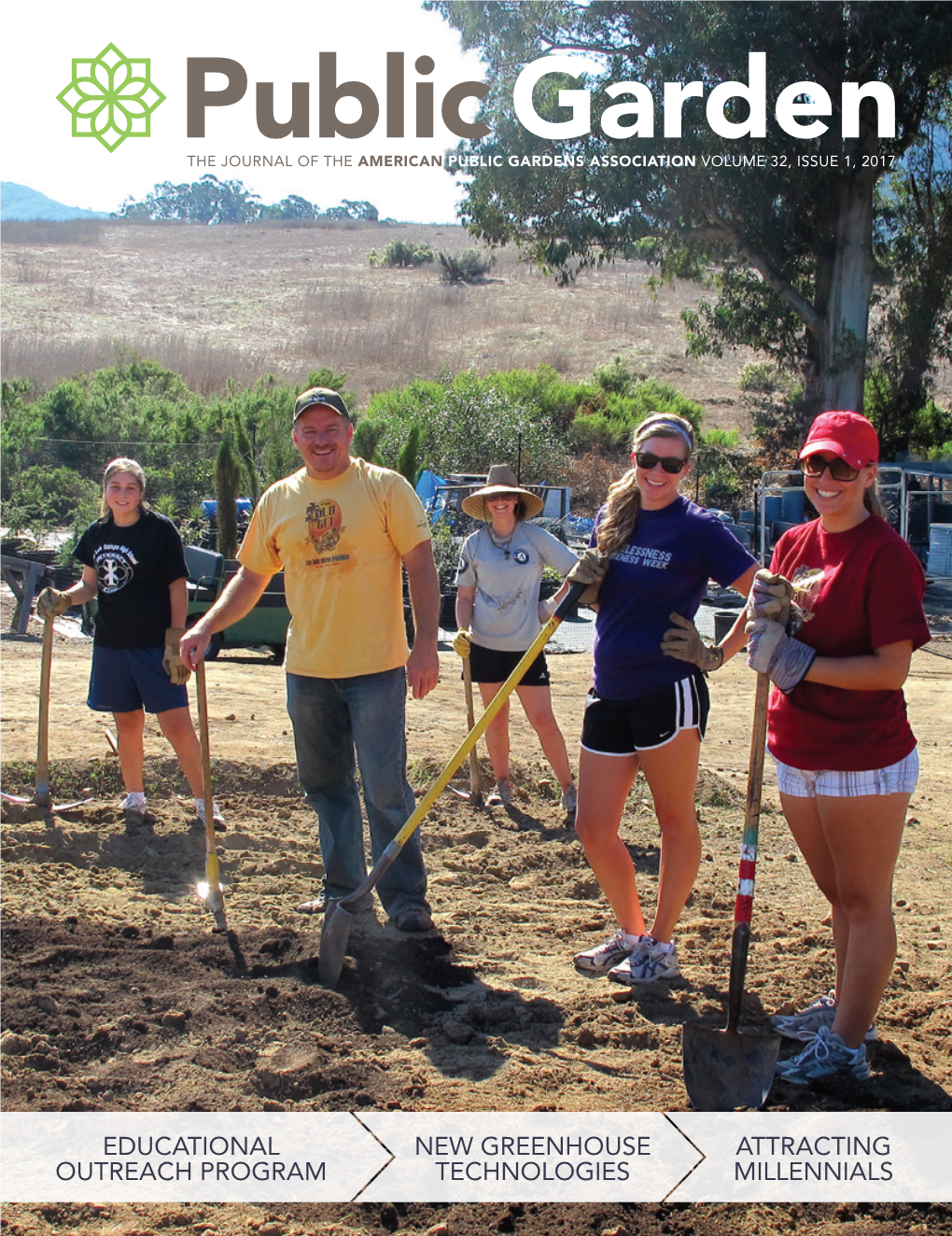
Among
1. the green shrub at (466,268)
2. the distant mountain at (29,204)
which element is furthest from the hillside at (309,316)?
the distant mountain at (29,204)

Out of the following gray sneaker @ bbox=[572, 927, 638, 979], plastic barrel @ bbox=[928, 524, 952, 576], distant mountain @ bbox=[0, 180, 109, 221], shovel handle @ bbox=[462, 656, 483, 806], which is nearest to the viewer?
gray sneaker @ bbox=[572, 927, 638, 979]

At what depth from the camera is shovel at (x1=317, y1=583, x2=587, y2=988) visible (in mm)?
4008

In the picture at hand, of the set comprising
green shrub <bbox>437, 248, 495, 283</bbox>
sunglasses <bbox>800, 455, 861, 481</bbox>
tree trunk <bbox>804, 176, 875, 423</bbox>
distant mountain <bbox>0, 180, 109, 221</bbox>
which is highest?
distant mountain <bbox>0, 180, 109, 221</bbox>

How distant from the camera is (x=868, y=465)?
332cm

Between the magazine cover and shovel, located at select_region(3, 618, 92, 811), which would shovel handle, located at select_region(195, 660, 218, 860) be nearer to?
the magazine cover

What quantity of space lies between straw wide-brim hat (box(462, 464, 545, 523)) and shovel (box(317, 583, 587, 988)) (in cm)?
201

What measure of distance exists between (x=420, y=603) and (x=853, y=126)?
20.6 metres

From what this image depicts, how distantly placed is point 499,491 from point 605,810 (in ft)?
8.28

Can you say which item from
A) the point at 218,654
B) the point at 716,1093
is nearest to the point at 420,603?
the point at 716,1093

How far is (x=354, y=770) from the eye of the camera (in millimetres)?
4504

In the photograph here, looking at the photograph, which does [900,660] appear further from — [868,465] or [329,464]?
[329,464]

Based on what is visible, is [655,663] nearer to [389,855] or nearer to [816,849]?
[816,849]

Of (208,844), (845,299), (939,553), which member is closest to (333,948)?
(208,844)

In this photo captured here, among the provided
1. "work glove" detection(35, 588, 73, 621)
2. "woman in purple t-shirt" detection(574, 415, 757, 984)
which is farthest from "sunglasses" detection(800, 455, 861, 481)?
"work glove" detection(35, 588, 73, 621)
